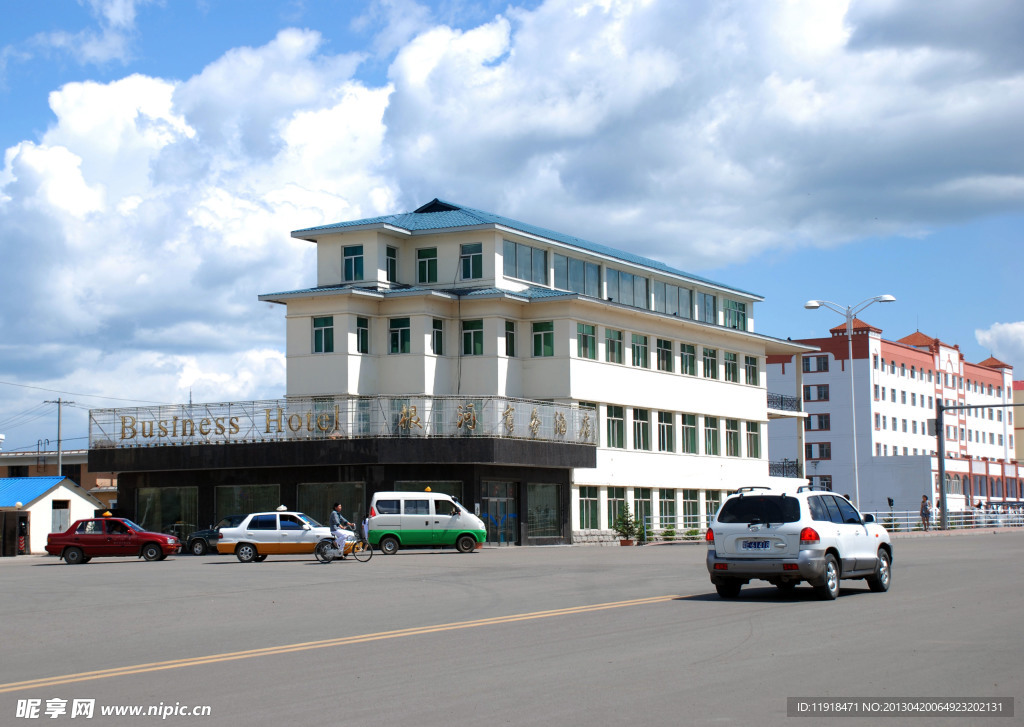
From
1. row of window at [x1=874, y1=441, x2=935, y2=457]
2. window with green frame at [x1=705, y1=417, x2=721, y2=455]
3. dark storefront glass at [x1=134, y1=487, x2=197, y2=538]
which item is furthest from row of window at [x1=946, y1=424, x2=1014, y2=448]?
dark storefront glass at [x1=134, y1=487, x2=197, y2=538]

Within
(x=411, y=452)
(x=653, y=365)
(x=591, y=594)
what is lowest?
(x=591, y=594)

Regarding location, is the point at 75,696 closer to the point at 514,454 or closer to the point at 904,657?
the point at 904,657

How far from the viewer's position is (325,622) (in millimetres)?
16578

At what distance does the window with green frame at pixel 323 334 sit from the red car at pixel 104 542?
14744mm

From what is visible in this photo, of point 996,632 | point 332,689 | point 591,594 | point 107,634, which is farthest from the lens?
point 591,594

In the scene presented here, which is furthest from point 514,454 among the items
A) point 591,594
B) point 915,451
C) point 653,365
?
point 915,451

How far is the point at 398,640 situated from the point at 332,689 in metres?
3.65

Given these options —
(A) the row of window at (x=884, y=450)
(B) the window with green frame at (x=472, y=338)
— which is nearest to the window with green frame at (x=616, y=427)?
(B) the window with green frame at (x=472, y=338)

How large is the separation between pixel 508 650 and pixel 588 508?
41.5 metres

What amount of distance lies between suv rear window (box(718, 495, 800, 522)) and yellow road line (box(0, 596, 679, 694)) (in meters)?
1.76

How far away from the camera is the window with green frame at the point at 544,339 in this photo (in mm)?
53156

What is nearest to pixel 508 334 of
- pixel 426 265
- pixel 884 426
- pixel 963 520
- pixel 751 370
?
pixel 426 265

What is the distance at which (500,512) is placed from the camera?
48281 mm

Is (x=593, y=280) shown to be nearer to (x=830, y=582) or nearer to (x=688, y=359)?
(x=688, y=359)
